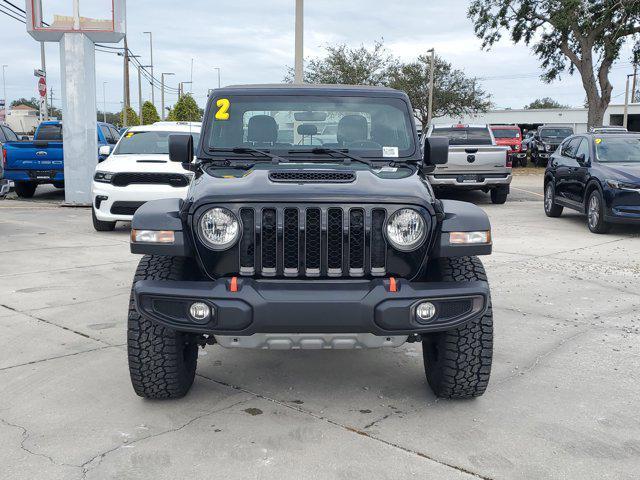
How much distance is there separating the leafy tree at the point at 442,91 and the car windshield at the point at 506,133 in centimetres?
2018

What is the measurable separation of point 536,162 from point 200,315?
101ft

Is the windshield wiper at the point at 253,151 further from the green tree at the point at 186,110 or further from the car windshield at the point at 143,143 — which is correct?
the green tree at the point at 186,110

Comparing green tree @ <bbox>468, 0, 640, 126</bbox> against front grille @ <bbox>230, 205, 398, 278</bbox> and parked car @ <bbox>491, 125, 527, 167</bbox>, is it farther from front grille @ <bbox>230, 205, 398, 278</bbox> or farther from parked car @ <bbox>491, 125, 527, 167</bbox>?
front grille @ <bbox>230, 205, 398, 278</bbox>

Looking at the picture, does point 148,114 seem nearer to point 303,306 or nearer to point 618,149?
point 618,149

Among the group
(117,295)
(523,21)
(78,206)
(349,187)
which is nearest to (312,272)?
(349,187)

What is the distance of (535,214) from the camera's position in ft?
47.0

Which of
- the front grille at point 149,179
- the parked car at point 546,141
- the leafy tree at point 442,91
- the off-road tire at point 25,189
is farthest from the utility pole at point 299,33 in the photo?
the leafy tree at point 442,91

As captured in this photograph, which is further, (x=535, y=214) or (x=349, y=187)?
(x=535, y=214)

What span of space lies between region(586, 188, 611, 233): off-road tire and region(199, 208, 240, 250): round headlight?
28.5ft

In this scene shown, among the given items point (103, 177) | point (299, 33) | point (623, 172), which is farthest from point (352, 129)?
point (299, 33)

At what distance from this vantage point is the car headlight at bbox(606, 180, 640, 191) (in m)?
10.5

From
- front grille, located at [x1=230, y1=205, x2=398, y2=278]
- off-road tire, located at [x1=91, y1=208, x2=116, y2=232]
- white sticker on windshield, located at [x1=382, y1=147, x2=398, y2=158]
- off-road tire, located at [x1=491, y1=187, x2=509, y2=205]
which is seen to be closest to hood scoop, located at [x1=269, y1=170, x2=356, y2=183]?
front grille, located at [x1=230, y1=205, x2=398, y2=278]

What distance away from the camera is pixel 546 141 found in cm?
3075

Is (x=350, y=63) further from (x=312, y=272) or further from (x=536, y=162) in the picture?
(x=312, y=272)
